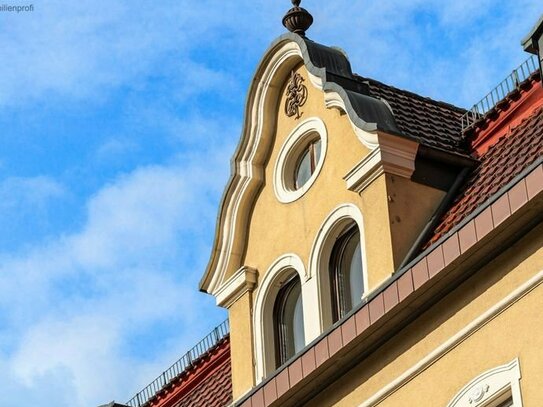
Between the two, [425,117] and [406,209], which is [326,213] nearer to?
[406,209]

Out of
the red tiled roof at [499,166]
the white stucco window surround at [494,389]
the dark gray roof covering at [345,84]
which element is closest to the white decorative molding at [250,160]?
the dark gray roof covering at [345,84]

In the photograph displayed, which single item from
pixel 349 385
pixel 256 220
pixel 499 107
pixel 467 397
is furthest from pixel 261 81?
pixel 467 397

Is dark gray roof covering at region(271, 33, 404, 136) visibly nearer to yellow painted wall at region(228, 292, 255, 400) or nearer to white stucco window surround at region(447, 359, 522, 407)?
yellow painted wall at region(228, 292, 255, 400)

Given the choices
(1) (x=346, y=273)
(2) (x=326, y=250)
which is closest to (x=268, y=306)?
(2) (x=326, y=250)

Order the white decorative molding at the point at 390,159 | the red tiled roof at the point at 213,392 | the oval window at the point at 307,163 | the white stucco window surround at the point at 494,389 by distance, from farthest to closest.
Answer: the red tiled roof at the point at 213,392
the oval window at the point at 307,163
the white decorative molding at the point at 390,159
the white stucco window surround at the point at 494,389

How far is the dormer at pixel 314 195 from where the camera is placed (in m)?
20.0

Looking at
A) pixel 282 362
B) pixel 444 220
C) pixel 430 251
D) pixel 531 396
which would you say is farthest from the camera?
pixel 282 362

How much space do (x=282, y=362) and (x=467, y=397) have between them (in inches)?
155

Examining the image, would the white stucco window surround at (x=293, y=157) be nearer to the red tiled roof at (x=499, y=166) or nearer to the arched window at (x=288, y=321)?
the arched window at (x=288, y=321)

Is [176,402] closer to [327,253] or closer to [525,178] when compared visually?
[327,253]

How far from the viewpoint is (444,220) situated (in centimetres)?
1975

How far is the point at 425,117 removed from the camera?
21.6 metres

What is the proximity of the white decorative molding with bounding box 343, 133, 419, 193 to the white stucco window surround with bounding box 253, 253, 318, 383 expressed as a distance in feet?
4.29

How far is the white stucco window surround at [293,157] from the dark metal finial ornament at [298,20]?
1365mm
